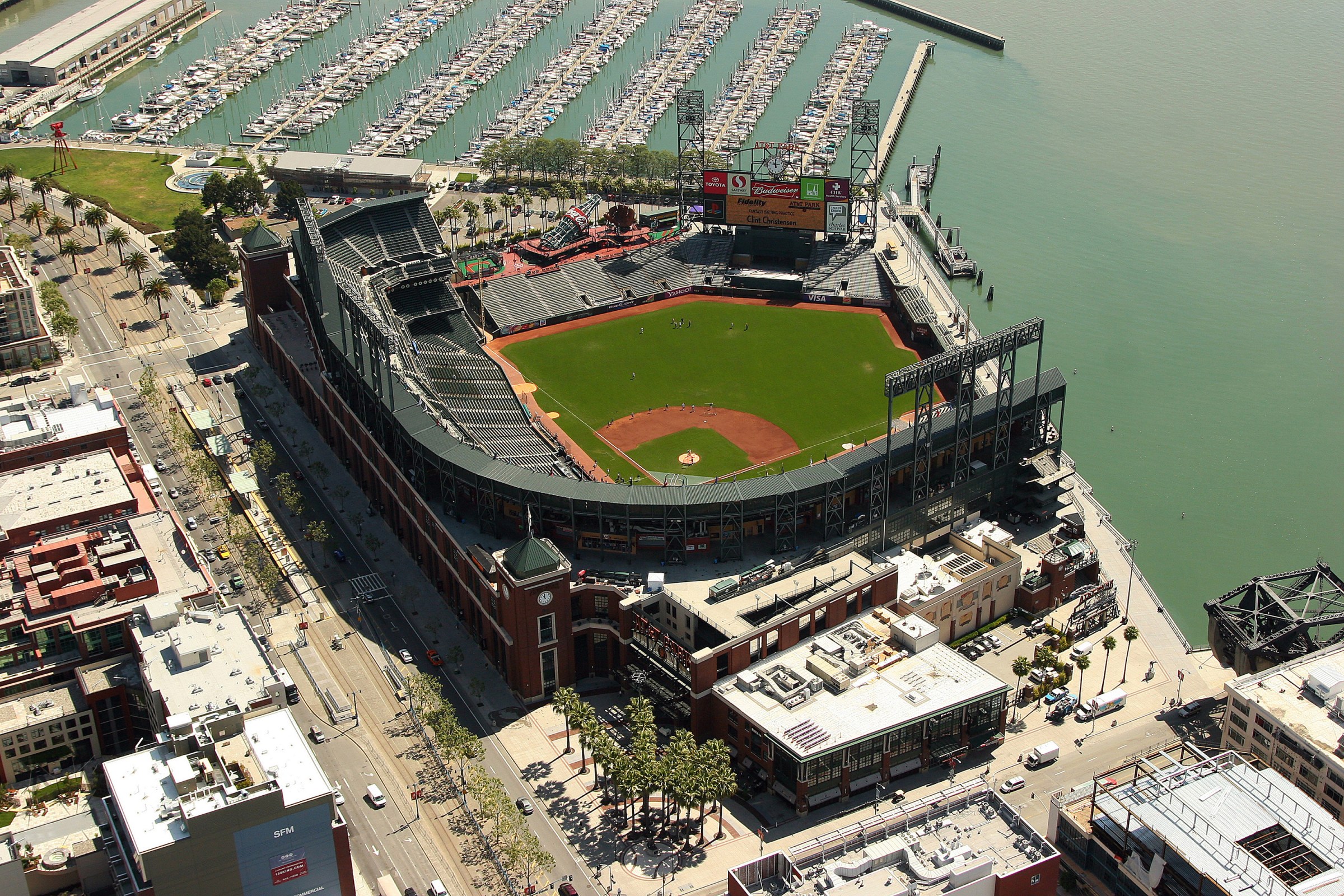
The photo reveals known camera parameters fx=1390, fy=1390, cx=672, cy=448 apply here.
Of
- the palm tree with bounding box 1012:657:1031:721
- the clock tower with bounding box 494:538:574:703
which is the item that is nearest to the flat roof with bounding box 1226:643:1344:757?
the palm tree with bounding box 1012:657:1031:721

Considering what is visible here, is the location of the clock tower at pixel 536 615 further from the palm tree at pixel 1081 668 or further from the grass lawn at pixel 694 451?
the palm tree at pixel 1081 668

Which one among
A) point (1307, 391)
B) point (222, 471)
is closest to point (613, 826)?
point (222, 471)

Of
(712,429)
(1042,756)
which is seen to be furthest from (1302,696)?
(712,429)

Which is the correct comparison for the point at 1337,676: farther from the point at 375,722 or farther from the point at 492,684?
the point at 375,722

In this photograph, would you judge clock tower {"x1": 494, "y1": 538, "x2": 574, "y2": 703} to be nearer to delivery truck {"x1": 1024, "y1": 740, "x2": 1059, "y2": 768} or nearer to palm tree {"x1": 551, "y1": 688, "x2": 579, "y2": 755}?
palm tree {"x1": 551, "y1": 688, "x2": 579, "y2": 755}

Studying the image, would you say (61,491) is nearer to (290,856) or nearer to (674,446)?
(290,856)
